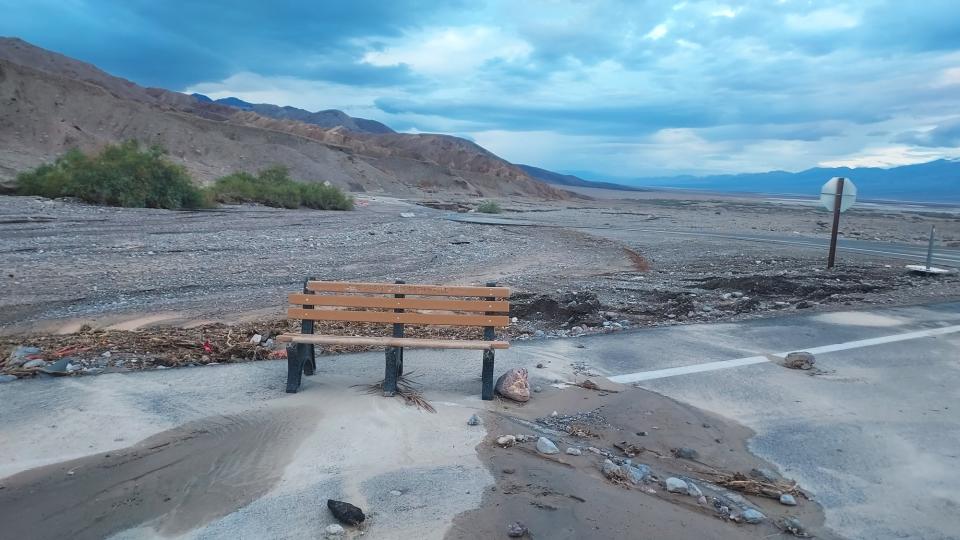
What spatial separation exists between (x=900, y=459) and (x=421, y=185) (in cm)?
7923

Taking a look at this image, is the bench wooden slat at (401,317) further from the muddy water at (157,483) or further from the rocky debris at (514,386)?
the muddy water at (157,483)

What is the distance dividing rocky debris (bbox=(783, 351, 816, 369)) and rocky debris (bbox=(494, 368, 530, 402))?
3.02 m

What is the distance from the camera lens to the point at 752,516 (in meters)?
4.38

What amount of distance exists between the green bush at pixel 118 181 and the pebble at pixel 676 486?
83.5 ft

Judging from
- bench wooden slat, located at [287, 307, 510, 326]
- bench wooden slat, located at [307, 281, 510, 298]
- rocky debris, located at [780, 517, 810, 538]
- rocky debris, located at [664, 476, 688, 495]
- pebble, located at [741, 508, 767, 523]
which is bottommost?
rocky debris, located at [780, 517, 810, 538]

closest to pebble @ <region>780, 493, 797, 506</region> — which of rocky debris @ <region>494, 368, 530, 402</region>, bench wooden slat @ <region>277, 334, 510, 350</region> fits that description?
rocky debris @ <region>494, 368, 530, 402</region>

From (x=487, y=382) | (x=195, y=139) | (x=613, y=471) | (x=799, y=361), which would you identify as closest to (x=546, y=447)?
(x=613, y=471)

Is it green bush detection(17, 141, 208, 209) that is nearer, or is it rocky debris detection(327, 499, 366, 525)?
rocky debris detection(327, 499, 366, 525)

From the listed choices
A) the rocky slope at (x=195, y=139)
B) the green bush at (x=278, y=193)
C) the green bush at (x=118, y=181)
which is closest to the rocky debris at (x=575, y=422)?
the green bush at (x=118, y=181)

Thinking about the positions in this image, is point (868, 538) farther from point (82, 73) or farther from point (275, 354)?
point (82, 73)

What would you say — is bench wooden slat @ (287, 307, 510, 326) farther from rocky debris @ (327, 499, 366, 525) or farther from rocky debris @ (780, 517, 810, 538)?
rocky debris @ (780, 517, 810, 538)

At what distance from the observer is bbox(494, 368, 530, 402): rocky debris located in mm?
6039

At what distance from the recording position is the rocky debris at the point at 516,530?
12.8ft

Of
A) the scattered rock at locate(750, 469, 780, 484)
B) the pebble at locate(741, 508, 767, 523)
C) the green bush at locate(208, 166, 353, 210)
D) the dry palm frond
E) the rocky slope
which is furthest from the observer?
the rocky slope
